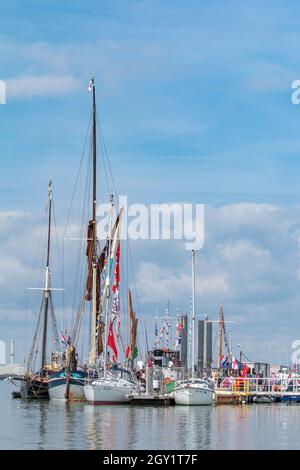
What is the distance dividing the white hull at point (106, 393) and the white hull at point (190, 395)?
6.05 metres

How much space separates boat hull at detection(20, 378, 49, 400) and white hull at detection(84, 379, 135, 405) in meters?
24.6

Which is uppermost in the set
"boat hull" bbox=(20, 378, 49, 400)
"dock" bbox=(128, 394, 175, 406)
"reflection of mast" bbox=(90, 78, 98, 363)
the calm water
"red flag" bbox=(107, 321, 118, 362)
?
"reflection of mast" bbox=(90, 78, 98, 363)

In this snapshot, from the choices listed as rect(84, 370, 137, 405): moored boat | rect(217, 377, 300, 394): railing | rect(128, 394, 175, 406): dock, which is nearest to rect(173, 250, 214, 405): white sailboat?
rect(128, 394, 175, 406): dock

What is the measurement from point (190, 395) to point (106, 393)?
31.5 ft

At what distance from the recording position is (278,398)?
143250 mm

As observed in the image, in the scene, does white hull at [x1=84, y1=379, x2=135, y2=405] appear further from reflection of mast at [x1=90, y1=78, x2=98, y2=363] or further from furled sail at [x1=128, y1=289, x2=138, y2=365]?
furled sail at [x1=128, y1=289, x2=138, y2=365]

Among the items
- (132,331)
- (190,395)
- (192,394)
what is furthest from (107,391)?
(132,331)

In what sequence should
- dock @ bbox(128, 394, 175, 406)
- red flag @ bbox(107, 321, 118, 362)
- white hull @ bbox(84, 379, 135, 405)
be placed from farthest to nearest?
1. red flag @ bbox(107, 321, 118, 362)
2. dock @ bbox(128, 394, 175, 406)
3. white hull @ bbox(84, 379, 135, 405)

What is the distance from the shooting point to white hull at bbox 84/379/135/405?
114m

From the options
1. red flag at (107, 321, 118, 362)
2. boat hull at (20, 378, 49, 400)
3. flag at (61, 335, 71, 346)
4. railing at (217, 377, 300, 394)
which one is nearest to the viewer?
red flag at (107, 321, 118, 362)

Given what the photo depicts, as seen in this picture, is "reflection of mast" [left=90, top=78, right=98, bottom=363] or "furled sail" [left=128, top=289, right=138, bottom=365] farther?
"furled sail" [left=128, top=289, right=138, bottom=365]
